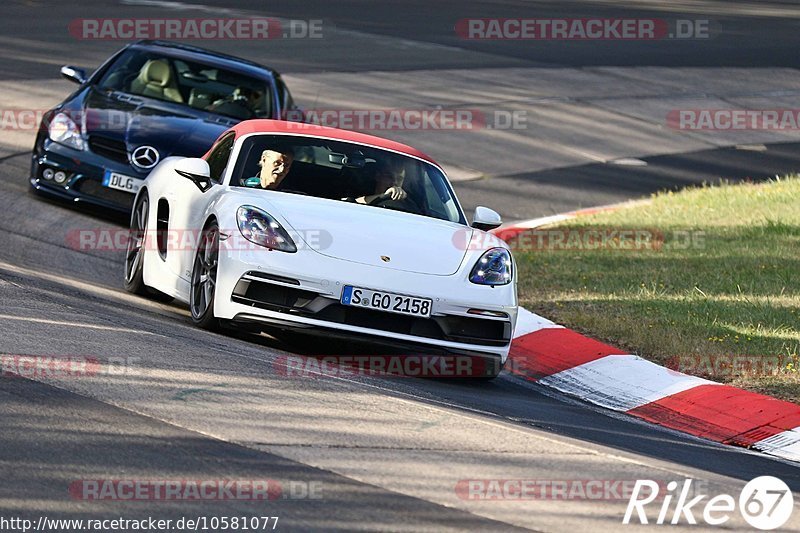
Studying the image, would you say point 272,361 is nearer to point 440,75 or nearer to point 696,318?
point 696,318

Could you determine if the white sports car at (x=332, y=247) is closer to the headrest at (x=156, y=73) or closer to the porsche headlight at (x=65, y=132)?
the porsche headlight at (x=65, y=132)

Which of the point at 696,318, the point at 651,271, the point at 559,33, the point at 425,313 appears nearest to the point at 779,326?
the point at 696,318

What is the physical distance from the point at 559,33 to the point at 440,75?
719 cm

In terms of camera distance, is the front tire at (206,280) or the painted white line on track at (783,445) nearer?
the painted white line on track at (783,445)

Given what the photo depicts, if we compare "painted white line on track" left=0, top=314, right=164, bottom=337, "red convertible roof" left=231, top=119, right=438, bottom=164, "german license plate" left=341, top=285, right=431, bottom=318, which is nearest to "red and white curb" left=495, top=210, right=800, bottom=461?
"german license plate" left=341, top=285, right=431, bottom=318

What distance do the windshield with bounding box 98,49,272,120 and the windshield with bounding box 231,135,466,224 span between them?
12.6 ft

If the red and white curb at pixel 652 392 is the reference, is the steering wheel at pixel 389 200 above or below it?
above

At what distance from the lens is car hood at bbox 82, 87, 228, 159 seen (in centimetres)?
1181

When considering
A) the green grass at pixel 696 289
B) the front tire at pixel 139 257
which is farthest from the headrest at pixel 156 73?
the green grass at pixel 696 289

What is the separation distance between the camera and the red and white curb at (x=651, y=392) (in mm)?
7922

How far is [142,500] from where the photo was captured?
5.01 m

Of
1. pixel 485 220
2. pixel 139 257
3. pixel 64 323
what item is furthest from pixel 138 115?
pixel 64 323

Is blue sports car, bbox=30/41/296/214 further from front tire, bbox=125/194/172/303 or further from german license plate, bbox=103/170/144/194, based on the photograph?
front tire, bbox=125/194/172/303

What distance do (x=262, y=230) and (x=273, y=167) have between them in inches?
36.9
